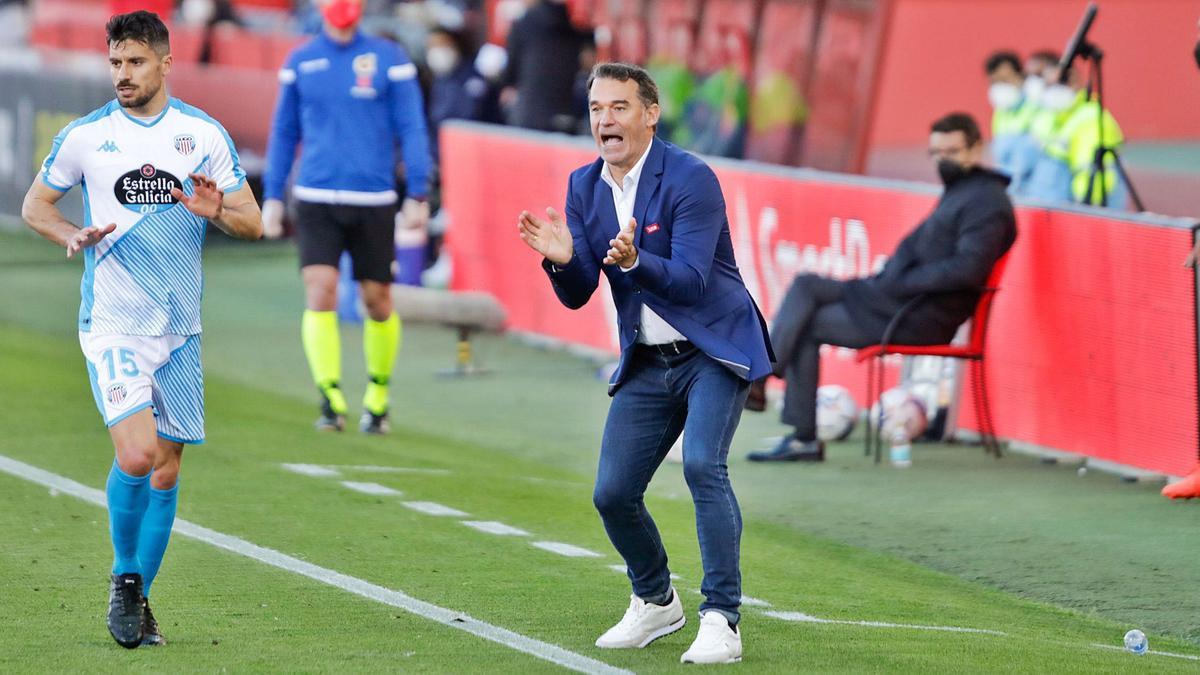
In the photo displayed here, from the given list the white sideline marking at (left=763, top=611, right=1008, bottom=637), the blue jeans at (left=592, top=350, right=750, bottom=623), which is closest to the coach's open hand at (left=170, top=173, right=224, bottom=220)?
the blue jeans at (left=592, top=350, right=750, bottom=623)

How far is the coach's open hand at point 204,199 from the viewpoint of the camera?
6.55m

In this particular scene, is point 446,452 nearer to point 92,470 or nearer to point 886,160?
point 92,470

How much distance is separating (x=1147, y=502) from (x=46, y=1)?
94.9ft

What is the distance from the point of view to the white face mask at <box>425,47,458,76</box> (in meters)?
19.6

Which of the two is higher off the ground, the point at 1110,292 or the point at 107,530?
the point at 1110,292

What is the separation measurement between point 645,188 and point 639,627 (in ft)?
4.67

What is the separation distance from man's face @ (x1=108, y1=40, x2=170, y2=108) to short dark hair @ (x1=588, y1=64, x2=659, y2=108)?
1386mm

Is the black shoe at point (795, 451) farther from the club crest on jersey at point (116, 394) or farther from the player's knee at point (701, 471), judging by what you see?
the club crest on jersey at point (116, 394)

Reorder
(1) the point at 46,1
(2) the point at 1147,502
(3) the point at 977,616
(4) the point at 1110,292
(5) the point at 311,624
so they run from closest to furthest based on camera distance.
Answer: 1. (5) the point at 311,624
2. (3) the point at 977,616
3. (2) the point at 1147,502
4. (4) the point at 1110,292
5. (1) the point at 46,1

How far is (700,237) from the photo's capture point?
21.4 ft

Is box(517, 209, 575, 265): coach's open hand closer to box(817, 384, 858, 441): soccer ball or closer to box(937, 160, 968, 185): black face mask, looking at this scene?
box(937, 160, 968, 185): black face mask

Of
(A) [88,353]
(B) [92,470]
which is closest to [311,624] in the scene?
(A) [88,353]

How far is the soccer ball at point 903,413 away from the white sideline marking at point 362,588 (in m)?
4.22

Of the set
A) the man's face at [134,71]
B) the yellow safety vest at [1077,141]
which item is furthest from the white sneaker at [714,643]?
the yellow safety vest at [1077,141]
